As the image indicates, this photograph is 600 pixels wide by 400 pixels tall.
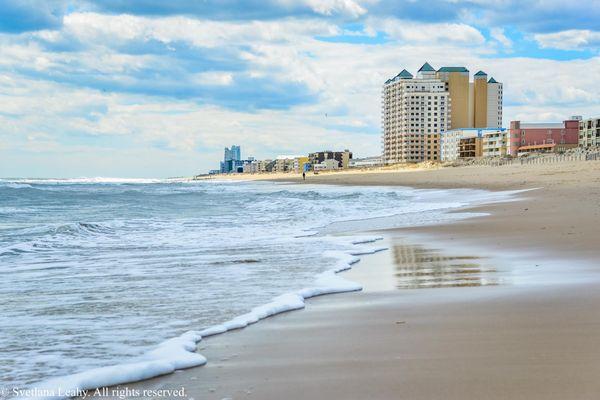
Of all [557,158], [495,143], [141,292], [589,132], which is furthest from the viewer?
[495,143]

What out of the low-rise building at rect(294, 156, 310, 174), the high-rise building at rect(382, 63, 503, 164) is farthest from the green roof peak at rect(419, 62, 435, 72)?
the low-rise building at rect(294, 156, 310, 174)

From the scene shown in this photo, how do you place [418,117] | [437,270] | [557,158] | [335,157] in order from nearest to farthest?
[437,270] → [557,158] → [418,117] → [335,157]

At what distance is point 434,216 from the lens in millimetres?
A: 14422

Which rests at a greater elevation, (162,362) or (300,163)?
(300,163)

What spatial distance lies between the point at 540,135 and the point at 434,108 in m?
47.4

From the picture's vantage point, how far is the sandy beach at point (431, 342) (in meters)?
2.79

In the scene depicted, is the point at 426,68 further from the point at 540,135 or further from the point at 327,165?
the point at 540,135

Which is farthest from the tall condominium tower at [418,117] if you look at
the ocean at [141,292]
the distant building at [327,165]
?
the ocean at [141,292]

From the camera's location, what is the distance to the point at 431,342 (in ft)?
11.6

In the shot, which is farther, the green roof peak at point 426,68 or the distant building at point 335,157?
the distant building at point 335,157

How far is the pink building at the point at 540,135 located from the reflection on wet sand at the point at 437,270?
94.8 meters

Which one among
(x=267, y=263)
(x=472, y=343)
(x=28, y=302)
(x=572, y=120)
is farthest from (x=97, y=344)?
(x=572, y=120)

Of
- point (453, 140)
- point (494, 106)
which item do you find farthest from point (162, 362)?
point (494, 106)

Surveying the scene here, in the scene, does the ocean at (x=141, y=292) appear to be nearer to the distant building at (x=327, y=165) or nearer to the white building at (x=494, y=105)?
the white building at (x=494, y=105)
